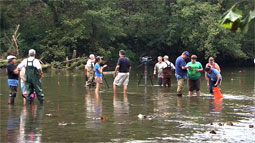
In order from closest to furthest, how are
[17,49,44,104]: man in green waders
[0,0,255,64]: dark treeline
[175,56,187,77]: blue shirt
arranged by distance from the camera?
[17,49,44,104]: man in green waders < [175,56,187,77]: blue shirt < [0,0,255,64]: dark treeline

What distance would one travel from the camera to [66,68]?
148ft

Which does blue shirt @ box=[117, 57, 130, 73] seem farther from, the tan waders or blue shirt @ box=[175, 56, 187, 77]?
the tan waders

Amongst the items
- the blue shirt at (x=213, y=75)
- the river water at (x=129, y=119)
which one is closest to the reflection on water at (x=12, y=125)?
the river water at (x=129, y=119)

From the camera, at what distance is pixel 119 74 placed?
2042 centimetres

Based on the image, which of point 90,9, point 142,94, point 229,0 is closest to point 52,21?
point 90,9

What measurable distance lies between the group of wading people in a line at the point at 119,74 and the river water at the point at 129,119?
0.43 meters

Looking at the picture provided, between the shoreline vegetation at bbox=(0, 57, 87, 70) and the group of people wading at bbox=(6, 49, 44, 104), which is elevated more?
the shoreline vegetation at bbox=(0, 57, 87, 70)

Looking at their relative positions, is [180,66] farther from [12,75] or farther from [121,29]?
[121,29]

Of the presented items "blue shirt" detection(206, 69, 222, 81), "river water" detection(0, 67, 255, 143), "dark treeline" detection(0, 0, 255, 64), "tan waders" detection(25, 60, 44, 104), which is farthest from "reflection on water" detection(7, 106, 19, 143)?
"dark treeline" detection(0, 0, 255, 64)

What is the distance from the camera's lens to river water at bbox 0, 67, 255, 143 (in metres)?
10.4

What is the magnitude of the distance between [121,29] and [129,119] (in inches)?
1588

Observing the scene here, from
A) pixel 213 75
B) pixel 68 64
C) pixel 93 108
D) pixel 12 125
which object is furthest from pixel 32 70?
pixel 68 64

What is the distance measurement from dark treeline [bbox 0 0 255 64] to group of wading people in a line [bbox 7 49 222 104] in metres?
24.6

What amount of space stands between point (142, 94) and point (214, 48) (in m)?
32.2
